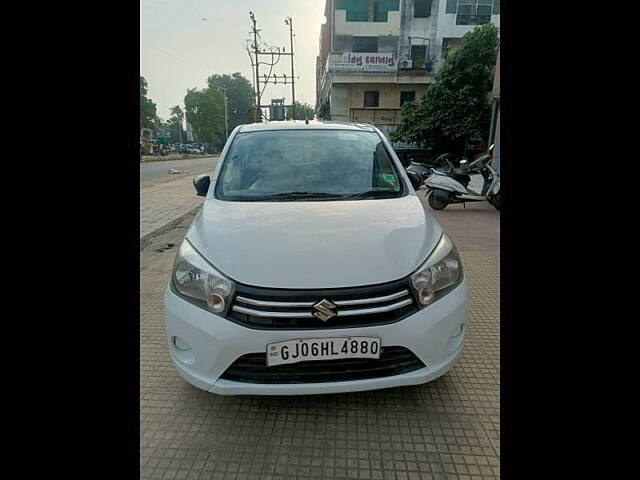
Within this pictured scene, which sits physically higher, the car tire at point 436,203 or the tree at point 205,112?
the tree at point 205,112

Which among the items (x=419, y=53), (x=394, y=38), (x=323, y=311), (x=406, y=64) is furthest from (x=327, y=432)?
(x=419, y=53)

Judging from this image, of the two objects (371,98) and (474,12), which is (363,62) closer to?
(371,98)

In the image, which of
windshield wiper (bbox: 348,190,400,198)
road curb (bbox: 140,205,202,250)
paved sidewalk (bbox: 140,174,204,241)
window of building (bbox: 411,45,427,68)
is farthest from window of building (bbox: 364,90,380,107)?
windshield wiper (bbox: 348,190,400,198)

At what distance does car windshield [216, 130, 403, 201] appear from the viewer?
265 cm

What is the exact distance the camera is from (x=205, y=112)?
219 ft

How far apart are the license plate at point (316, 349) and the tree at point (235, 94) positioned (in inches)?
3341

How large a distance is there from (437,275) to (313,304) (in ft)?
2.20

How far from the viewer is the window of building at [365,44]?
25484 millimetres

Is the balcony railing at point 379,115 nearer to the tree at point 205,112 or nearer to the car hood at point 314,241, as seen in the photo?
the car hood at point 314,241

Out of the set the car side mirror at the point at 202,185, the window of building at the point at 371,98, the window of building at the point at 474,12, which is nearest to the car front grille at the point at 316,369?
the car side mirror at the point at 202,185

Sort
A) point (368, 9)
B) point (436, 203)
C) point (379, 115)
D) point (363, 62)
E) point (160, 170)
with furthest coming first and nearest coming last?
1. point (379, 115)
2. point (368, 9)
3. point (363, 62)
4. point (160, 170)
5. point (436, 203)

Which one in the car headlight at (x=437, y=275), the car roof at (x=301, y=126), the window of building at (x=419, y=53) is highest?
the window of building at (x=419, y=53)
